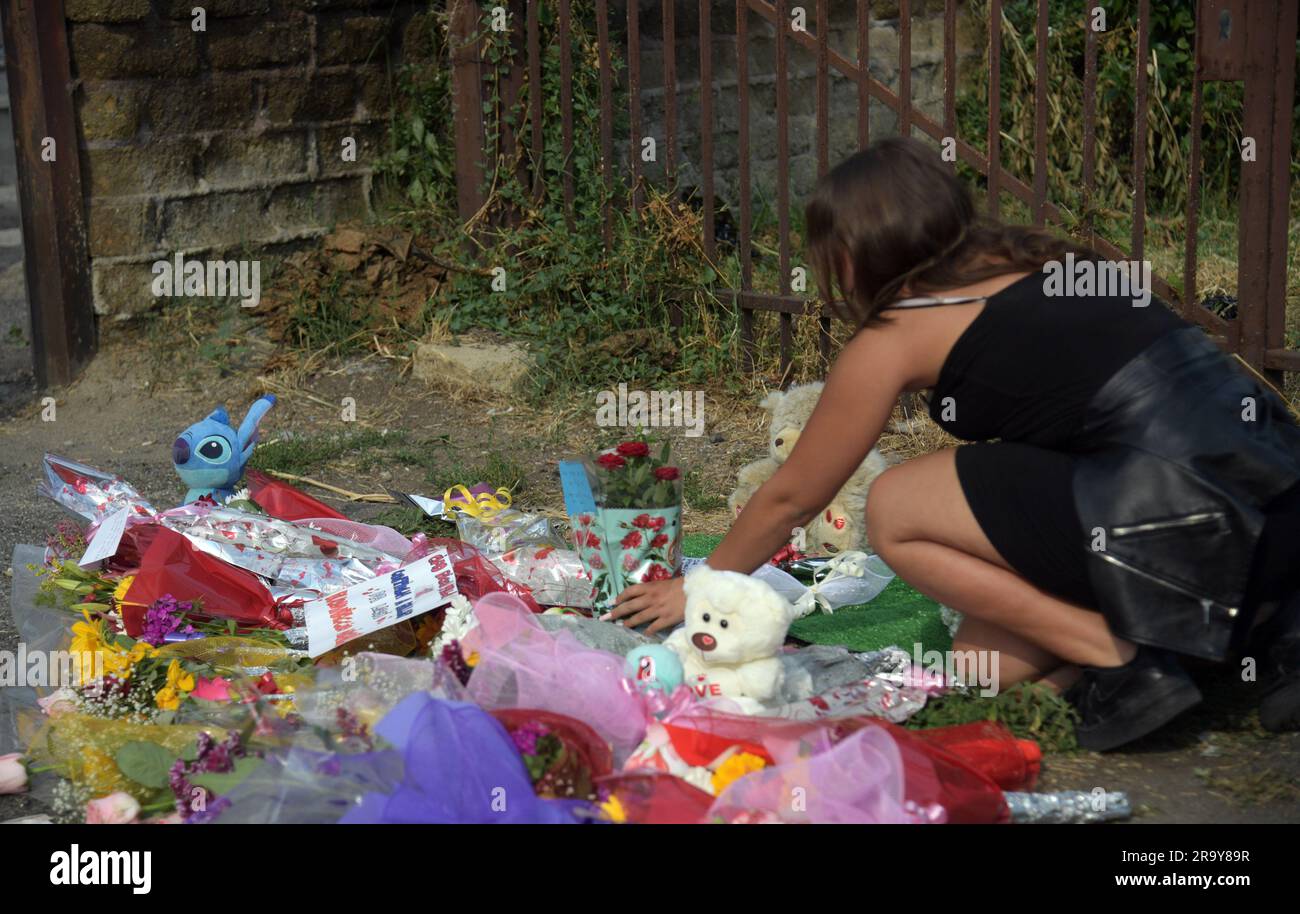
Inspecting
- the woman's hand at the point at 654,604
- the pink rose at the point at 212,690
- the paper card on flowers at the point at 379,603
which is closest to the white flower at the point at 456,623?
the paper card on flowers at the point at 379,603

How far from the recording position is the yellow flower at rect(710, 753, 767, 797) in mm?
2377

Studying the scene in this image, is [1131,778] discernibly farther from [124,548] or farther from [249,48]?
[249,48]

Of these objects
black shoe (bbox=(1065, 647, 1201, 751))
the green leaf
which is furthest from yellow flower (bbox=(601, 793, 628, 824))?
black shoe (bbox=(1065, 647, 1201, 751))

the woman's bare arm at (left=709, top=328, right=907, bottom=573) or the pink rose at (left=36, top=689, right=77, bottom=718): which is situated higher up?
the woman's bare arm at (left=709, top=328, right=907, bottom=573)

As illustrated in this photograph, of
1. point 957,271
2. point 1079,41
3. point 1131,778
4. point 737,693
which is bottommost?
point 1131,778

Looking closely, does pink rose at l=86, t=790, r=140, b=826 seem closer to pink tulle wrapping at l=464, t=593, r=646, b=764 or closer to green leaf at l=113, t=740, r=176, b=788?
green leaf at l=113, t=740, r=176, b=788

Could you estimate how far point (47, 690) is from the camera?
9.86 ft

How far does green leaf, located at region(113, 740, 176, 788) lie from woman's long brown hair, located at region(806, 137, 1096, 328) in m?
1.49

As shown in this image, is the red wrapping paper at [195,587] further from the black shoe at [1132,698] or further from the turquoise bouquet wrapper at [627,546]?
the black shoe at [1132,698]

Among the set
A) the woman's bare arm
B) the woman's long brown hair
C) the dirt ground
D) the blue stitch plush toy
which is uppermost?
the woman's long brown hair
